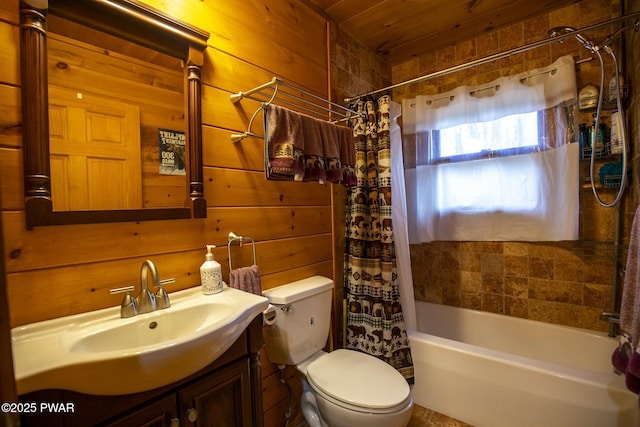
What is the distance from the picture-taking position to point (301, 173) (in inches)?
52.3

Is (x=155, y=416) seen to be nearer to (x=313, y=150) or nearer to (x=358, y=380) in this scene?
(x=358, y=380)

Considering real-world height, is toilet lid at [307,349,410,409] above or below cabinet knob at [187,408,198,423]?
below

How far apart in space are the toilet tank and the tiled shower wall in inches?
51.0

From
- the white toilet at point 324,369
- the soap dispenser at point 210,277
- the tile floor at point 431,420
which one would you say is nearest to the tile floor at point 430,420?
the tile floor at point 431,420

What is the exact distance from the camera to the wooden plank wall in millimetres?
835

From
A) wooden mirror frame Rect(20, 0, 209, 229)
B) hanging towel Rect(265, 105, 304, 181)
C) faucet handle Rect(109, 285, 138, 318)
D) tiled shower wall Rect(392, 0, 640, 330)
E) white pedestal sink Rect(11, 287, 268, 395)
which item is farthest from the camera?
tiled shower wall Rect(392, 0, 640, 330)

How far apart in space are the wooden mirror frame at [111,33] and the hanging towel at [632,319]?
171 cm

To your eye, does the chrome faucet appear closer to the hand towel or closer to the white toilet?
the white toilet

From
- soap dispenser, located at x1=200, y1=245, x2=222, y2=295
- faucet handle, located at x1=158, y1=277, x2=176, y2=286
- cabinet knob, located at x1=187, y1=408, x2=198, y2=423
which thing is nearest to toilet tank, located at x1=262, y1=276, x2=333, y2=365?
soap dispenser, located at x1=200, y1=245, x2=222, y2=295

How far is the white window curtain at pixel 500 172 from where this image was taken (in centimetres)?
180

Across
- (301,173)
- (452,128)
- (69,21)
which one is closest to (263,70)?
(301,173)

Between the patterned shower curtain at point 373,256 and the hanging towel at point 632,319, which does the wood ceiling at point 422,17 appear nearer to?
the patterned shower curtain at point 373,256

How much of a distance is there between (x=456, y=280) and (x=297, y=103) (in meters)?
1.84

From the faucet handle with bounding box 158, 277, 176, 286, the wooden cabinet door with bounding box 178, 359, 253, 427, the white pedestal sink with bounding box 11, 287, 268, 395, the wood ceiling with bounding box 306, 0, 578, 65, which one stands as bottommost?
the wooden cabinet door with bounding box 178, 359, 253, 427
